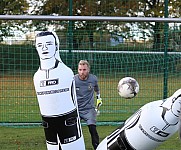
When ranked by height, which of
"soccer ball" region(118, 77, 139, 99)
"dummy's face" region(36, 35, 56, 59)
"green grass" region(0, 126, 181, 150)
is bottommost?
"green grass" region(0, 126, 181, 150)

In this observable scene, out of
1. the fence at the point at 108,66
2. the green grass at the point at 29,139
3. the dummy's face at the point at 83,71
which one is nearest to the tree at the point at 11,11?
the fence at the point at 108,66

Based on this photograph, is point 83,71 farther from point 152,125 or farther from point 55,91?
point 152,125

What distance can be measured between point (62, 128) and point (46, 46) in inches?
22.0

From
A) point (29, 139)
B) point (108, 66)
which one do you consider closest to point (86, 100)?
point (29, 139)

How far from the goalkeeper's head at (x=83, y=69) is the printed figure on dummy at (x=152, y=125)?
4.47m

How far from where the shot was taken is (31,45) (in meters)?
10.2

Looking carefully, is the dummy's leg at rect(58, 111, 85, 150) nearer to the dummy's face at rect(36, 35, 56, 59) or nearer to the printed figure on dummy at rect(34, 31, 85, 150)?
the printed figure on dummy at rect(34, 31, 85, 150)

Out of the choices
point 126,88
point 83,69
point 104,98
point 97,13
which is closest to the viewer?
point 126,88

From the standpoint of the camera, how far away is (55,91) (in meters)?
3.29

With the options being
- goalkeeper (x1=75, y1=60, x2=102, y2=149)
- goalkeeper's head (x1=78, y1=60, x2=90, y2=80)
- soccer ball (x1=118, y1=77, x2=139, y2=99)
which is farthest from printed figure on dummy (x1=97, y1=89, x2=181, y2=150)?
goalkeeper (x1=75, y1=60, x2=102, y2=149)

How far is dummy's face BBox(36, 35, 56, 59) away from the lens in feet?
11.0

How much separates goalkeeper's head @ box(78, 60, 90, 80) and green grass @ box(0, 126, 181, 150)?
3.30 feet

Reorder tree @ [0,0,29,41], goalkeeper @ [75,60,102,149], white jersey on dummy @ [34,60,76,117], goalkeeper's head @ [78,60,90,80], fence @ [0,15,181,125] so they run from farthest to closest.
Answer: fence @ [0,15,181,125]
tree @ [0,0,29,41]
goalkeeper @ [75,60,102,149]
goalkeeper's head @ [78,60,90,80]
white jersey on dummy @ [34,60,76,117]

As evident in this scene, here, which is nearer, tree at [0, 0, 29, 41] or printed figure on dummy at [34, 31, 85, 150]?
printed figure on dummy at [34, 31, 85, 150]
